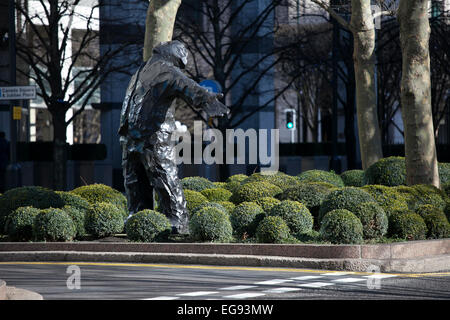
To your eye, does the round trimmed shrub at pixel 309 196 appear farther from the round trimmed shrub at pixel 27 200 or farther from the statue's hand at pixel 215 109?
the round trimmed shrub at pixel 27 200

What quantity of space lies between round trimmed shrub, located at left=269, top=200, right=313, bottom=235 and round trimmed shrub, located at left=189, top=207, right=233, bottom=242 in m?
0.86

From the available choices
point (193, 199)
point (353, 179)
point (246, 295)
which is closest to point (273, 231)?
point (193, 199)

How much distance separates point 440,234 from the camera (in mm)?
13359

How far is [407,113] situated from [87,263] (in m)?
7.84

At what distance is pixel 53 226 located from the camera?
1306cm

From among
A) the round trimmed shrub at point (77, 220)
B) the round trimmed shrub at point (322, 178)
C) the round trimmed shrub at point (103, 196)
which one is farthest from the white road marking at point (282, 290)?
the round trimmed shrub at point (322, 178)

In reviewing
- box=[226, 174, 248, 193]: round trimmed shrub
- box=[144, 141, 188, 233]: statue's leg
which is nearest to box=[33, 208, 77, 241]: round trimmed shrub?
box=[144, 141, 188, 233]: statue's leg

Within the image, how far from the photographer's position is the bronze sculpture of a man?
1320cm

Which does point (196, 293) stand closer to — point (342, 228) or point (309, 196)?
point (342, 228)

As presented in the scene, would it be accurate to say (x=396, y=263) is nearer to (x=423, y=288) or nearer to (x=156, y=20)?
(x=423, y=288)

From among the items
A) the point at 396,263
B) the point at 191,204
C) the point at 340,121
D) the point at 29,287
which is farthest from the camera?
the point at 340,121

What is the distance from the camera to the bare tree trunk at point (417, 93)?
1702 cm
